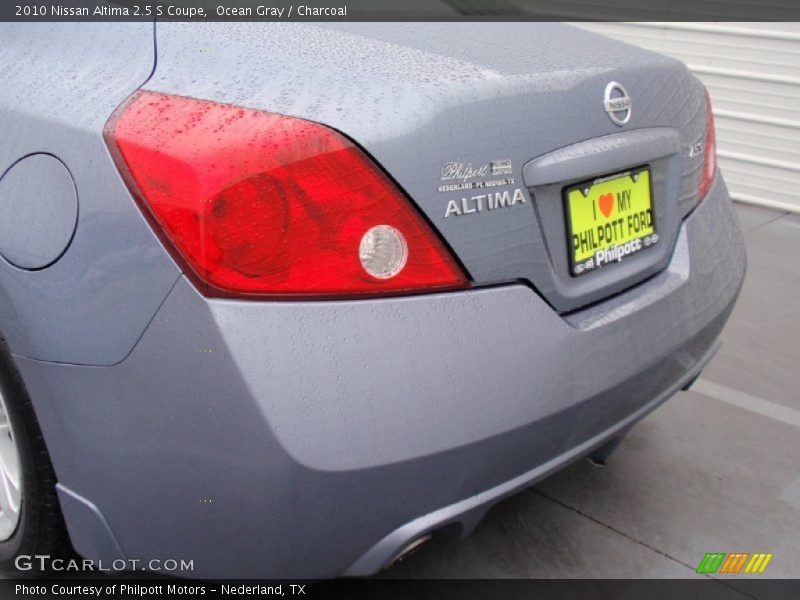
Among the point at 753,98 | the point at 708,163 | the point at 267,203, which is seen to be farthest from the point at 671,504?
the point at 753,98

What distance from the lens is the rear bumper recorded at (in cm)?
151

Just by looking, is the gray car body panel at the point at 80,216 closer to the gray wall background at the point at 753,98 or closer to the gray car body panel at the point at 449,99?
the gray car body panel at the point at 449,99

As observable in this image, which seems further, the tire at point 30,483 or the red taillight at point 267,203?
the tire at point 30,483

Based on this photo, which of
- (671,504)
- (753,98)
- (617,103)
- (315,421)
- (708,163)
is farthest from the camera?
(753,98)

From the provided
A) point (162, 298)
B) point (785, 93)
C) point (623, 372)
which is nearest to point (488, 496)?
point (623, 372)

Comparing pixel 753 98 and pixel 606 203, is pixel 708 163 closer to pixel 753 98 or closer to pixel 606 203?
pixel 606 203

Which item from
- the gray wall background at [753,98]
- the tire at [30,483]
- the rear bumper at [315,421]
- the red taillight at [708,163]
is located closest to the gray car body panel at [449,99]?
the rear bumper at [315,421]

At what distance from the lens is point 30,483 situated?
196cm

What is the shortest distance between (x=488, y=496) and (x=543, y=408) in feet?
0.65

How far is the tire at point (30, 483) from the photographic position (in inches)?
73.9

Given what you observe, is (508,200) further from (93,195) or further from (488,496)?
(93,195)

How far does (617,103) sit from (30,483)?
1468mm

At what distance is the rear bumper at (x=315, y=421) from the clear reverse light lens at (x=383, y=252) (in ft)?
0.20

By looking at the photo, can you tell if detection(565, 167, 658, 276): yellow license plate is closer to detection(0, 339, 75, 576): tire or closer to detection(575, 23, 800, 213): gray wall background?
detection(0, 339, 75, 576): tire
